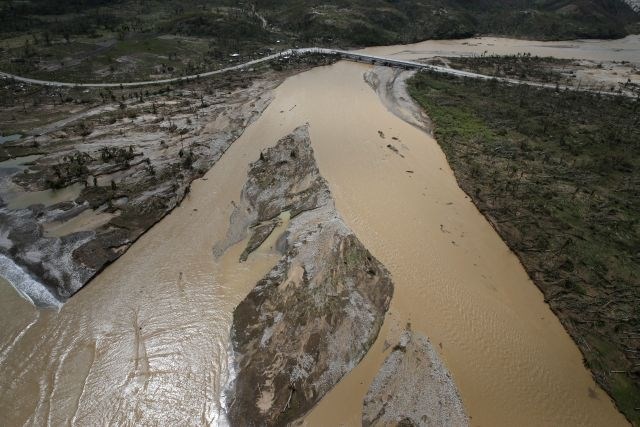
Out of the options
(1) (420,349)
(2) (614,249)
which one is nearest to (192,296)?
(1) (420,349)

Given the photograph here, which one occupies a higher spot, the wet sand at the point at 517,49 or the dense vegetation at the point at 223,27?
the dense vegetation at the point at 223,27

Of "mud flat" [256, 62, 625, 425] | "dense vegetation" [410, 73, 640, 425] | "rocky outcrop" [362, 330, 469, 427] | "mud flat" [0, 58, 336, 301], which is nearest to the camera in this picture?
"rocky outcrop" [362, 330, 469, 427]

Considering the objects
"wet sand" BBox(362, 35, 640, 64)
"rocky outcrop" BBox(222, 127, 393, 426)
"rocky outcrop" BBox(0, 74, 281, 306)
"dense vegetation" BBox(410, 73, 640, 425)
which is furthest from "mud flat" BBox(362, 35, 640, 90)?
"rocky outcrop" BBox(222, 127, 393, 426)

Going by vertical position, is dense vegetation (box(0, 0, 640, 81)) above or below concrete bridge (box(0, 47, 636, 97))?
above

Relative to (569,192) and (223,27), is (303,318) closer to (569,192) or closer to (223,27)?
(569,192)

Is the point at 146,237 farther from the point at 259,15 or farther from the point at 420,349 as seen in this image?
the point at 259,15

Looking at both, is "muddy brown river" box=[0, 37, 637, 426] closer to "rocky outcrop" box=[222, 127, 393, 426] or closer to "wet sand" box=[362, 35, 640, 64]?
"rocky outcrop" box=[222, 127, 393, 426]

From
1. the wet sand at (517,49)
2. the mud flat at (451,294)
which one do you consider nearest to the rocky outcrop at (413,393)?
the mud flat at (451,294)

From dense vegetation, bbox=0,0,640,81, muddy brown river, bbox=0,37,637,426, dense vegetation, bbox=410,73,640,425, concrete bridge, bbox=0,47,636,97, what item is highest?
dense vegetation, bbox=0,0,640,81

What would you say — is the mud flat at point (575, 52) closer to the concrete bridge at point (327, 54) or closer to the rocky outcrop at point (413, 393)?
the concrete bridge at point (327, 54)
